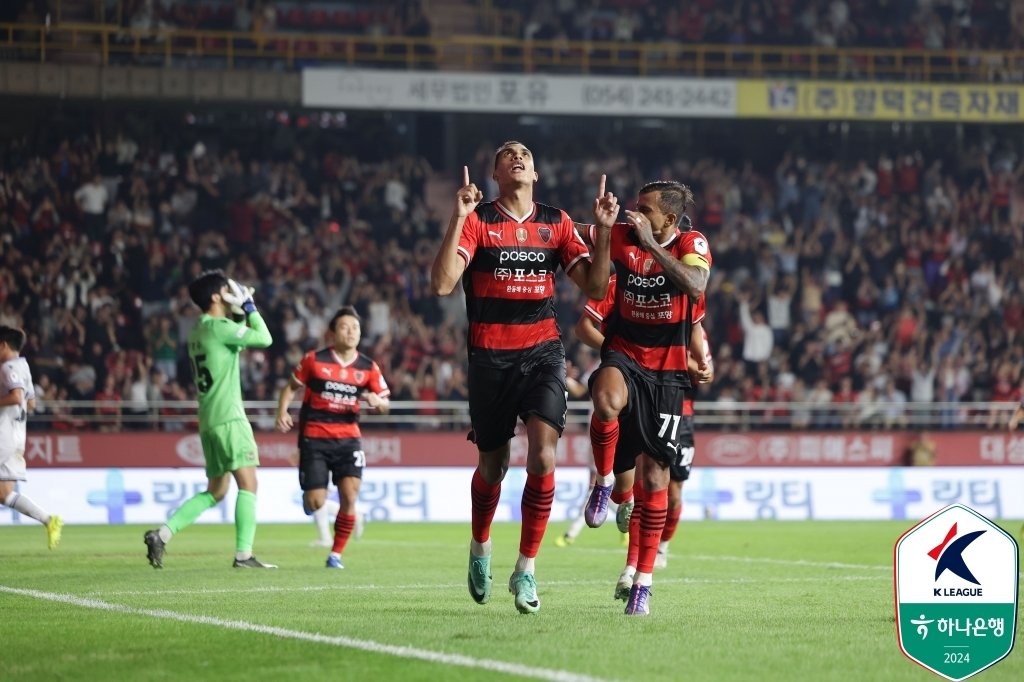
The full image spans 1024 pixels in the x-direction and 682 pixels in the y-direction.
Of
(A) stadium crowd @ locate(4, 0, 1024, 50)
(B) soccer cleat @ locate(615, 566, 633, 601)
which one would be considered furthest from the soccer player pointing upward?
(A) stadium crowd @ locate(4, 0, 1024, 50)

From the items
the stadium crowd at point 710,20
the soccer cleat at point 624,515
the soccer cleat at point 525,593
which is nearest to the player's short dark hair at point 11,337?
the soccer cleat at point 624,515

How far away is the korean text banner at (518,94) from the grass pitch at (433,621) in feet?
59.8

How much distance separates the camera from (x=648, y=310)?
31.9 feet

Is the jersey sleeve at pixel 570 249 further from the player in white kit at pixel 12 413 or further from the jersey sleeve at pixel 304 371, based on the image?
the player in white kit at pixel 12 413

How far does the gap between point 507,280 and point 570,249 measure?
1.45 feet

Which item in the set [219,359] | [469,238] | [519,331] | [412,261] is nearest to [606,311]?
[519,331]

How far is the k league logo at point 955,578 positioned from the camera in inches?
232

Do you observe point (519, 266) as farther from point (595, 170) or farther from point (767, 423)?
point (595, 170)

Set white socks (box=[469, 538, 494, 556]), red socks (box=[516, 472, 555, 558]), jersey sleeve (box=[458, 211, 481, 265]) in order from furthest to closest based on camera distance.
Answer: white socks (box=[469, 538, 494, 556]) < red socks (box=[516, 472, 555, 558]) < jersey sleeve (box=[458, 211, 481, 265])

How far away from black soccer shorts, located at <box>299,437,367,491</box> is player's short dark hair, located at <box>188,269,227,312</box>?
71.7 inches

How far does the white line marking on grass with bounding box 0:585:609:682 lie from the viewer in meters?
6.33

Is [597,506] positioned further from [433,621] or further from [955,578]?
[955,578]

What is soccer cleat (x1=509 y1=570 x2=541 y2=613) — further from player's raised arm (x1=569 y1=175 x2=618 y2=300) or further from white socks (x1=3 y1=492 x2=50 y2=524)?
white socks (x1=3 y1=492 x2=50 y2=524)

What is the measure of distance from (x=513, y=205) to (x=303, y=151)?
2589cm
